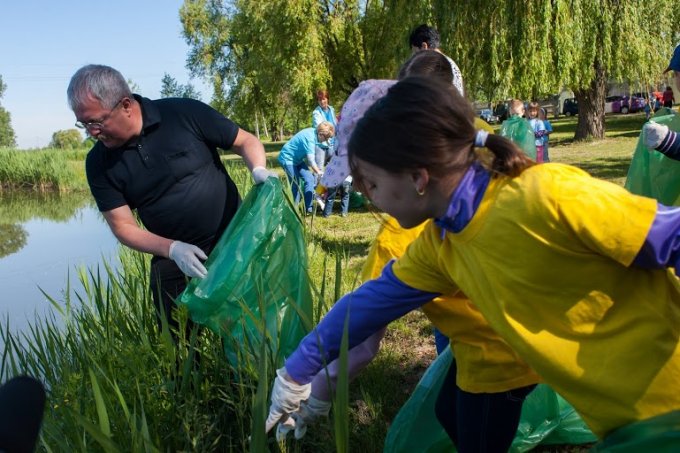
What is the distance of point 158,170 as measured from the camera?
2393 mm

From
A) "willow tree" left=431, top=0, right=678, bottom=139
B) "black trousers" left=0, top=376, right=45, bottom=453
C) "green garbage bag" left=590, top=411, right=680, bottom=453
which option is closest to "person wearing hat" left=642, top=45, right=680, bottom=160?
"green garbage bag" left=590, top=411, right=680, bottom=453

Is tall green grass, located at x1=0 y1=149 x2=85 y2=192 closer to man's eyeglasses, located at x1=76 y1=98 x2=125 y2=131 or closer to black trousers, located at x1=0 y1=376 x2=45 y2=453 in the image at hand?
man's eyeglasses, located at x1=76 y1=98 x2=125 y2=131

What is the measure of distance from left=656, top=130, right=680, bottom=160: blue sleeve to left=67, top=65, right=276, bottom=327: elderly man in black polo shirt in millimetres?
1648

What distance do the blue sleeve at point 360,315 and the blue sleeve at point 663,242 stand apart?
0.45m

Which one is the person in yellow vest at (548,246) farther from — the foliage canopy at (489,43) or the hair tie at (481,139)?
the foliage canopy at (489,43)

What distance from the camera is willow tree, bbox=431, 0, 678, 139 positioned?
8984 mm

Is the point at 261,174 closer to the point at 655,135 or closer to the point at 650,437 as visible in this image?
the point at 655,135

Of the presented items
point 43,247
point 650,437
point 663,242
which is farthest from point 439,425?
point 43,247

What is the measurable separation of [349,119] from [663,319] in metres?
0.96

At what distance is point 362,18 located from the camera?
16188 millimetres

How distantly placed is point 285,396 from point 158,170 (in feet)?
4.51

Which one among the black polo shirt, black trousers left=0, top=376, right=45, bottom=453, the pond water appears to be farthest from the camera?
the pond water

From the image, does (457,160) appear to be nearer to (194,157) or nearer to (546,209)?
(546,209)

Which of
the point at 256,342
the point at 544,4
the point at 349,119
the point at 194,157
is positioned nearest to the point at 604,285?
the point at 349,119
